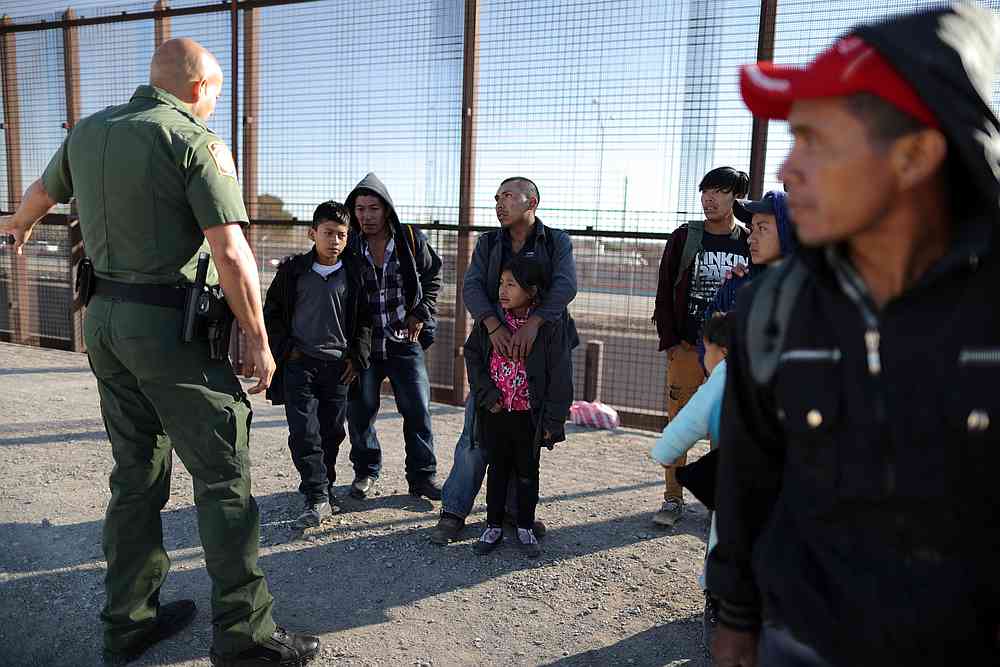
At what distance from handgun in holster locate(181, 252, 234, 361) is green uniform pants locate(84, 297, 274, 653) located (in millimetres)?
42

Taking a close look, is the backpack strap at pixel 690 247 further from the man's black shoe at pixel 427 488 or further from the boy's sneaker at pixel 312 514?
the boy's sneaker at pixel 312 514

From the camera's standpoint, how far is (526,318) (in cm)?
388

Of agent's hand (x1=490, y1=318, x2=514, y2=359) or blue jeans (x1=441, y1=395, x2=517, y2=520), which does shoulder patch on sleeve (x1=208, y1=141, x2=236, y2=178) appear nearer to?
agent's hand (x1=490, y1=318, x2=514, y2=359)

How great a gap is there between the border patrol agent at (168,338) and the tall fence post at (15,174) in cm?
697

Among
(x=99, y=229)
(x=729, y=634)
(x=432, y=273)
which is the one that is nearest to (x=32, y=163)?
(x=432, y=273)

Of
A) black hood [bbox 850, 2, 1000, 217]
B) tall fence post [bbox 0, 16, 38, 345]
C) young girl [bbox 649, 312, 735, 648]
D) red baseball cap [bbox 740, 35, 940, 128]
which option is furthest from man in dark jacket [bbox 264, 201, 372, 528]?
tall fence post [bbox 0, 16, 38, 345]

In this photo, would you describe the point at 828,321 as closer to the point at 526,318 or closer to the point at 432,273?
the point at 526,318

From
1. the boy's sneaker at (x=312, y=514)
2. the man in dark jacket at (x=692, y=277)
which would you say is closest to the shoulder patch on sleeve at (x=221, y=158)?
the boy's sneaker at (x=312, y=514)

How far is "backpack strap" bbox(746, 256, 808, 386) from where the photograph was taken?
1316 millimetres

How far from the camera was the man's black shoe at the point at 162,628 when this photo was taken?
9.16ft

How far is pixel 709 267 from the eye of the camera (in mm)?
4121

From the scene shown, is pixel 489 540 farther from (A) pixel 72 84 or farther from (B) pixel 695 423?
(A) pixel 72 84

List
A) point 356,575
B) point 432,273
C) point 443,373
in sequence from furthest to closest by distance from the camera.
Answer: point 443,373 < point 432,273 < point 356,575

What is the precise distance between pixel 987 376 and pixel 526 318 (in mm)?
2824
